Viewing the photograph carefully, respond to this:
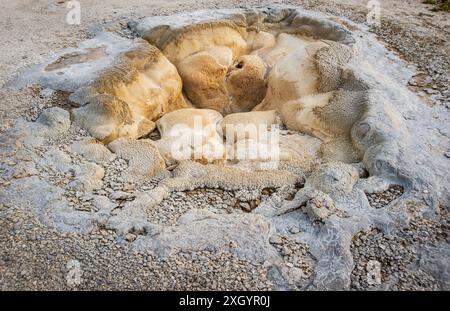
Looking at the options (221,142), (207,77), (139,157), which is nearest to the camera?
(139,157)

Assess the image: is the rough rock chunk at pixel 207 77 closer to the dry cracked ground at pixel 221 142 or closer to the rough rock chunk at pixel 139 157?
the dry cracked ground at pixel 221 142

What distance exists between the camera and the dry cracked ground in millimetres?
2943

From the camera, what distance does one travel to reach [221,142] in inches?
198

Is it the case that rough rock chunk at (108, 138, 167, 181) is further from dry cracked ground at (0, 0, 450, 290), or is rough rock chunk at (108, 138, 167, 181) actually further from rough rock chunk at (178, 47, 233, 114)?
rough rock chunk at (178, 47, 233, 114)

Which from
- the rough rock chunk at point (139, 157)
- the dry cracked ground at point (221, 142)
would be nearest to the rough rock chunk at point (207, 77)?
the dry cracked ground at point (221, 142)

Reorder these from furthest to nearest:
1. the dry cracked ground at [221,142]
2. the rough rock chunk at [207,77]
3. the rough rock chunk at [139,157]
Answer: the rough rock chunk at [207,77] < the rough rock chunk at [139,157] < the dry cracked ground at [221,142]

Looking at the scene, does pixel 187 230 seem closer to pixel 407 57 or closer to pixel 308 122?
pixel 308 122

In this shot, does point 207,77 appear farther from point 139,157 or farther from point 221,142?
point 139,157

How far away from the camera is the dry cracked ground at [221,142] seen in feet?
9.66

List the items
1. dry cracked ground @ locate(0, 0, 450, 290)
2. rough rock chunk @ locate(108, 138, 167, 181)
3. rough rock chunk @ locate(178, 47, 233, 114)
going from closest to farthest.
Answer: dry cracked ground @ locate(0, 0, 450, 290) → rough rock chunk @ locate(108, 138, 167, 181) → rough rock chunk @ locate(178, 47, 233, 114)

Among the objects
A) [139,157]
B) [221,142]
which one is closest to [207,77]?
[221,142]

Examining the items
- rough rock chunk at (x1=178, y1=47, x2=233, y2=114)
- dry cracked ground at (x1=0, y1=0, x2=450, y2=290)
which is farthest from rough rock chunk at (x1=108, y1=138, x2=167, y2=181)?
rough rock chunk at (x1=178, y1=47, x2=233, y2=114)

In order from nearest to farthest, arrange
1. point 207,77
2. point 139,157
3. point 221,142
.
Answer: point 139,157, point 221,142, point 207,77
